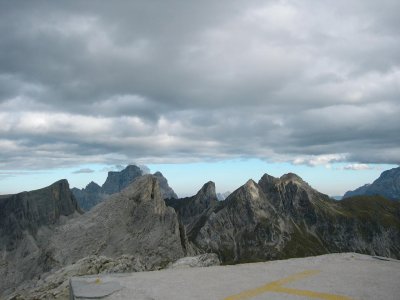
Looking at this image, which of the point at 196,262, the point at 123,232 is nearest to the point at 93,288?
the point at 196,262

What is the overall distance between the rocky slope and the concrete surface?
126 ft

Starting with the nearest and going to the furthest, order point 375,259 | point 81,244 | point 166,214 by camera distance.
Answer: point 375,259
point 81,244
point 166,214

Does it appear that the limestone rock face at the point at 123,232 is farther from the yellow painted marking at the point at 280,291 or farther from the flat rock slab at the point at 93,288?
the yellow painted marking at the point at 280,291

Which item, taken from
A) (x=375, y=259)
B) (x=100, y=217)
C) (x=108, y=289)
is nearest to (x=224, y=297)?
(x=108, y=289)

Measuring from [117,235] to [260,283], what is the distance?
197ft

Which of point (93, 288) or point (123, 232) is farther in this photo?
point (123, 232)

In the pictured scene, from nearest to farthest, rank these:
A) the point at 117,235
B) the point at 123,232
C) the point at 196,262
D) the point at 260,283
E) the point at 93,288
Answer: the point at 93,288 → the point at 260,283 → the point at 196,262 → the point at 117,235 → the point at 123,232

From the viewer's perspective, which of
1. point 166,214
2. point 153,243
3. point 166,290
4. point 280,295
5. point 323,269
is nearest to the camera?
point 280,295

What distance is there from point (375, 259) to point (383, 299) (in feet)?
26.9

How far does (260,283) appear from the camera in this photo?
14.5 meters

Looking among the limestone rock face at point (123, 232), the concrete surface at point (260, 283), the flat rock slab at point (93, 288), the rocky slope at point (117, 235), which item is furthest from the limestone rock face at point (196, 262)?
the limestone rock face at point (123, 232)

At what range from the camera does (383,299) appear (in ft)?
38.7

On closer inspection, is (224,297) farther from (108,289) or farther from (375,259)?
(375,259)

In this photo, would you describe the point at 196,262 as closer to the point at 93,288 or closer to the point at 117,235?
the point at 93,288
